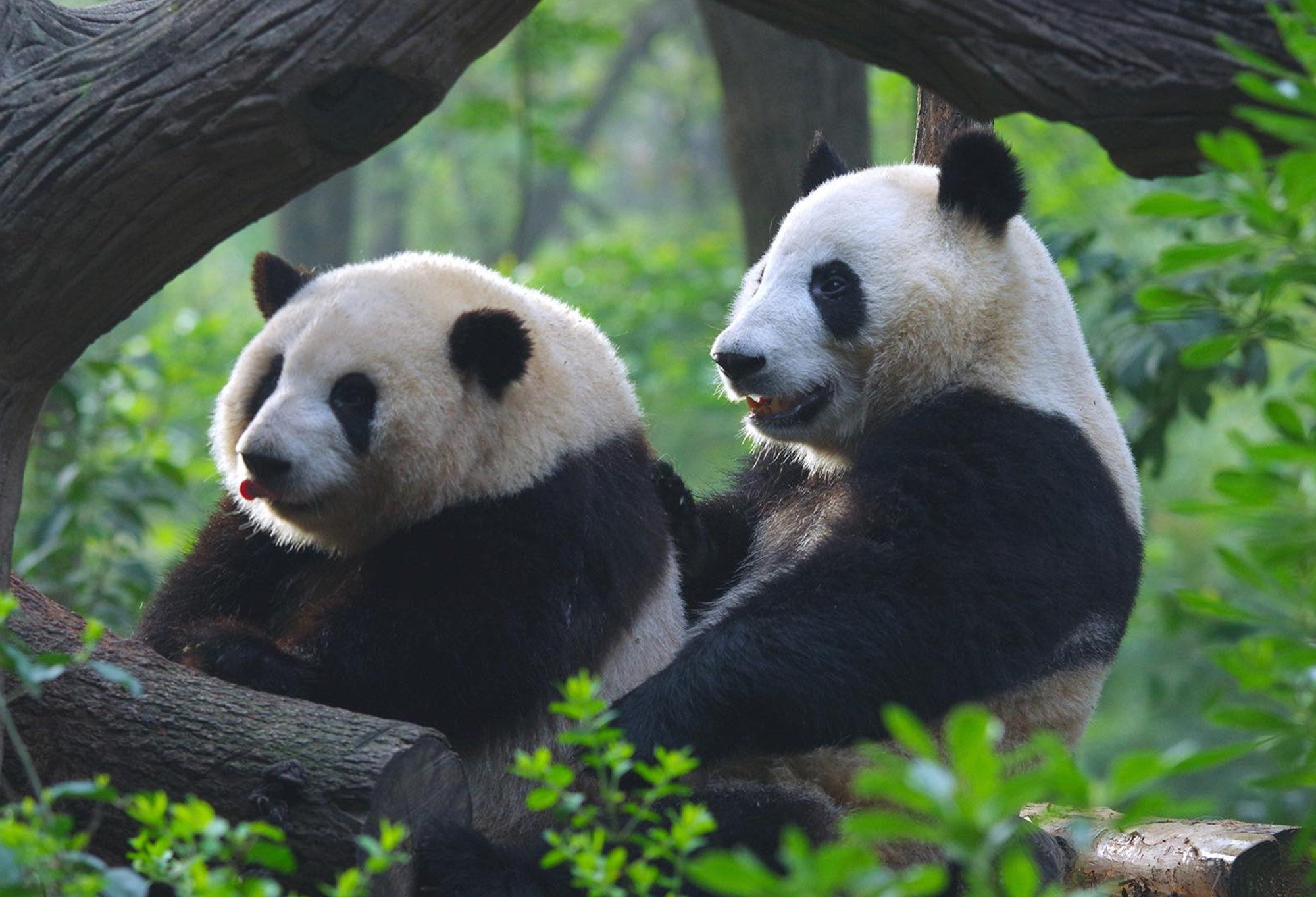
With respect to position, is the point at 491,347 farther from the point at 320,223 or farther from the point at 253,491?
the point at 320,223

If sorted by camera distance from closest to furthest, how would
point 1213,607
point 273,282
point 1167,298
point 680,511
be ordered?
point 1213,607 → point 1167,298 → point 273,282 → point 680,511

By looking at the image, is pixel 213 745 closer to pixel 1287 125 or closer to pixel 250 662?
pixel 250 662

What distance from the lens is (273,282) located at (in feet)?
13.2

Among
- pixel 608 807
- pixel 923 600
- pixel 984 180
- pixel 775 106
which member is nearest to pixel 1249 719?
pixel 608 807

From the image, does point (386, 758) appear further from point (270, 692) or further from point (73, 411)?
point (73, 411)

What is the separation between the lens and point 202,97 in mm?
3580

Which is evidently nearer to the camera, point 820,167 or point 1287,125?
point 1287,125

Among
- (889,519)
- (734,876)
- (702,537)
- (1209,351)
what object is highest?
(1209,351)

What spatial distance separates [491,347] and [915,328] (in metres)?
1.21

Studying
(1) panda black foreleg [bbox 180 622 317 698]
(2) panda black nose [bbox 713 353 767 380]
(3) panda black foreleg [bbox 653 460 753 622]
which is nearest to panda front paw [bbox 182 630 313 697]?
(1) panda black foreleg [bbox 180 622 317 698]

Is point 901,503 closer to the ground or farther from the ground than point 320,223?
farther from the ground

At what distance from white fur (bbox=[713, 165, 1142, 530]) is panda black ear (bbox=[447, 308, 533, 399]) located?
611 mm

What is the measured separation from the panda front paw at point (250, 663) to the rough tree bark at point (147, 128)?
587 mm

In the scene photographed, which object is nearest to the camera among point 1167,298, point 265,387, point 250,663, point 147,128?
point 1167,298
